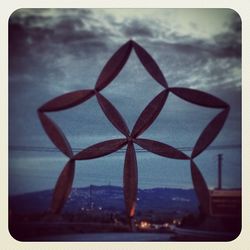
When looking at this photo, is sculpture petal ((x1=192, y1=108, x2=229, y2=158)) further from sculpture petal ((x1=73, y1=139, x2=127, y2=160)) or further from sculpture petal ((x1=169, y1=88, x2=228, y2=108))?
sculpture petal ((x1=73, y1=139, x2=127, y2=160))

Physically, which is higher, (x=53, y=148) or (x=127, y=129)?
(x=127, y=129)

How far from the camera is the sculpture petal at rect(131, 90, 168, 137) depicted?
3189 millimetres

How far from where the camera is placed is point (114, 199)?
3180 millimetres

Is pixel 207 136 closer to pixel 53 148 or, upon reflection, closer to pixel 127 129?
pixel 127 129

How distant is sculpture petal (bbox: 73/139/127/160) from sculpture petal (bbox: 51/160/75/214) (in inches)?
4.2

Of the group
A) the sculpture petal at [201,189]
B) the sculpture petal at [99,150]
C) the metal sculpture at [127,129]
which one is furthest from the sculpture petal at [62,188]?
the sculpture petal at [201,189]

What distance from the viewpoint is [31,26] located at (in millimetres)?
3150

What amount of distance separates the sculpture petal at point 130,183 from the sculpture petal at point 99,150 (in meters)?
0.09

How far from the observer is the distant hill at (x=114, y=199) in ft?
10.4

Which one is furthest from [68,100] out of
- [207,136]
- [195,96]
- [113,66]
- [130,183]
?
[207,136]

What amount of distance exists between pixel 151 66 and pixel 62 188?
37.6 inches
